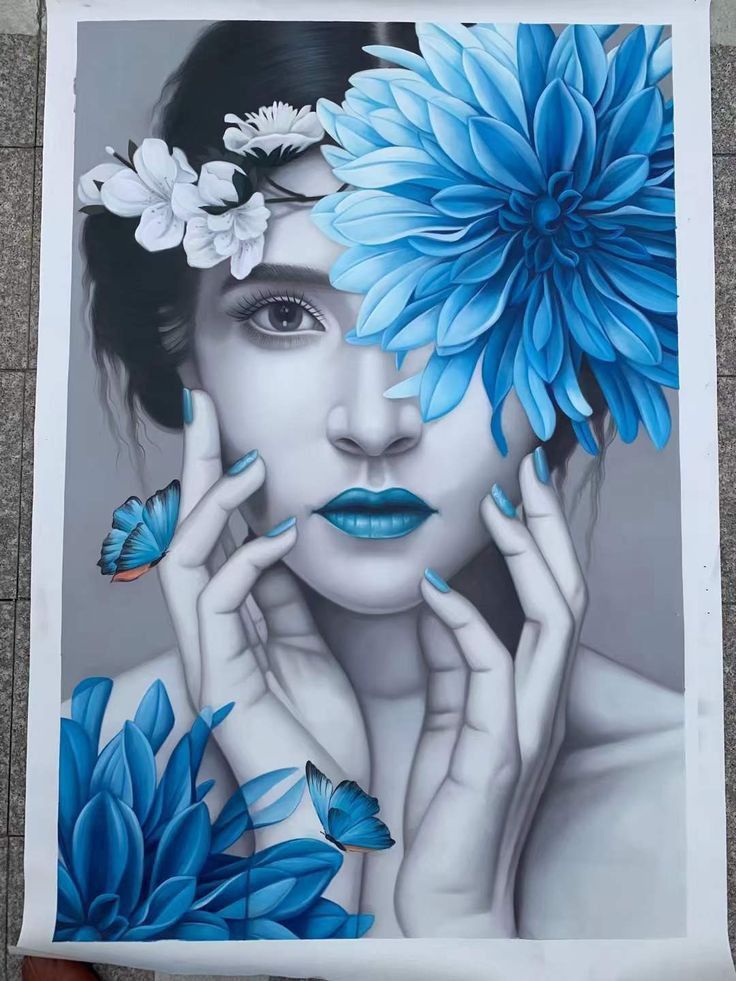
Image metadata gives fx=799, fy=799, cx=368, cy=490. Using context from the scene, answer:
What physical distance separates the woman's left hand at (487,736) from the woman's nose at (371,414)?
10 cm

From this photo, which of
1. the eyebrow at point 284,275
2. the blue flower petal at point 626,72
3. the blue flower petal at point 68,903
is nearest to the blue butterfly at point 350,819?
the blue flower petal at point 68,903

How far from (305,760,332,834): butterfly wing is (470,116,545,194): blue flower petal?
569mm

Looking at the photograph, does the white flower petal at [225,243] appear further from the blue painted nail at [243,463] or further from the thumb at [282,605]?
the thumb at [282,605]

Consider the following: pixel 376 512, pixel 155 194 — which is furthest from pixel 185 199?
pixel 376 512

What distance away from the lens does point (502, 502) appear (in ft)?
2.42

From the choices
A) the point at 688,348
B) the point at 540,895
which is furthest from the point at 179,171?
the point at 540,895

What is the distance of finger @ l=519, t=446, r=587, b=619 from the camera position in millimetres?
735

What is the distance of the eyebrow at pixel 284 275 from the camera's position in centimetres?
74

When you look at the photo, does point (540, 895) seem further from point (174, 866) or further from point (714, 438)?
point (714, 438)

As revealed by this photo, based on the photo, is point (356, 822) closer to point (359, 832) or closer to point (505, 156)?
point (359, 832)

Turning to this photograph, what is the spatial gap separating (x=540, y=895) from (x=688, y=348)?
0.52m

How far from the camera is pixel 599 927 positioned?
72 cm

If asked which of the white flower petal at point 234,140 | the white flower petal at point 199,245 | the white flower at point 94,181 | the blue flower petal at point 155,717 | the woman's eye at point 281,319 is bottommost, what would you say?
the blue flower petal at point 155,717

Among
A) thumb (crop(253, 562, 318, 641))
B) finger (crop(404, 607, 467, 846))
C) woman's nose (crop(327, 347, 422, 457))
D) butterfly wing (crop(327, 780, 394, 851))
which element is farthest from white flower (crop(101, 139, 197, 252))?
butterfly wing (crop(327, 780, 394, 851))
